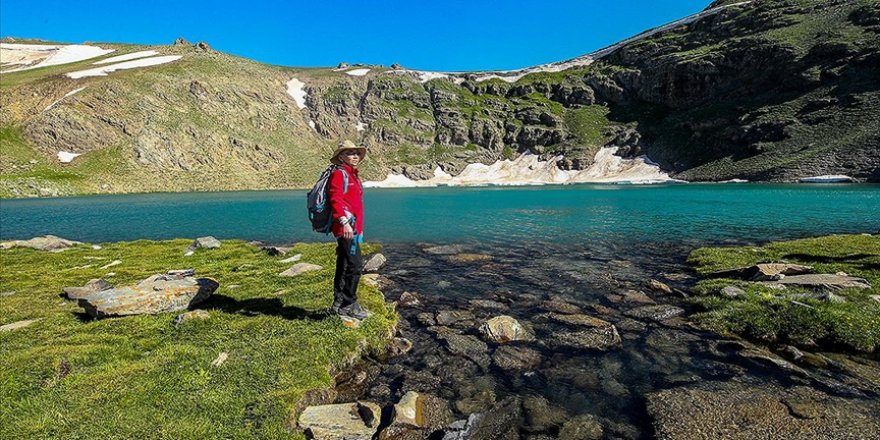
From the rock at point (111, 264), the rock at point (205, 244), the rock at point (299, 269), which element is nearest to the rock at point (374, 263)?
the rock at point (299, 269)

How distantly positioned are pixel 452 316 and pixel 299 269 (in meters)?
7.91

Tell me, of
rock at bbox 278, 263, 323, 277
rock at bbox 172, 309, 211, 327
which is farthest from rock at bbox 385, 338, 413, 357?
rock at bbox 278, 263, 323, 277

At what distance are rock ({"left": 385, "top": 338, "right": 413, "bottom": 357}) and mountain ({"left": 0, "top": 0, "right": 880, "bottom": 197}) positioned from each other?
13935 cm

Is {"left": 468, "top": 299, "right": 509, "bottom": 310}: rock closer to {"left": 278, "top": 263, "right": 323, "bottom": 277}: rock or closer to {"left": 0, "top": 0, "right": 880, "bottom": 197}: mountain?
{"left": 278, "top": 263, "right": 323, "bottom": 277}: rock

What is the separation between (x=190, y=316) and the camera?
10102mm

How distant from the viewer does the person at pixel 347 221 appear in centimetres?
898

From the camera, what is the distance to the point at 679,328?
10492mm

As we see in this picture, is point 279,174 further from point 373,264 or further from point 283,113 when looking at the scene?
point 373,264

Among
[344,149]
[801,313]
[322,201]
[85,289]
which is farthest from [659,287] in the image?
[85,289]

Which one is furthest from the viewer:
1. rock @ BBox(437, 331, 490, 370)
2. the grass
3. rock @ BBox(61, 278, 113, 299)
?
rock @ BBox(61, 278, 113, 299)

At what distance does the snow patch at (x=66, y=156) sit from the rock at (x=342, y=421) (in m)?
160

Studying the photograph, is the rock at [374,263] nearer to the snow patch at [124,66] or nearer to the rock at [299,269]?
the rock at [299,269]

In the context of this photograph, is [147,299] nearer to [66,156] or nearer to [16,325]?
[16,325]

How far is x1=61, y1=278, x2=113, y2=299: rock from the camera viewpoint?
12.4 m
